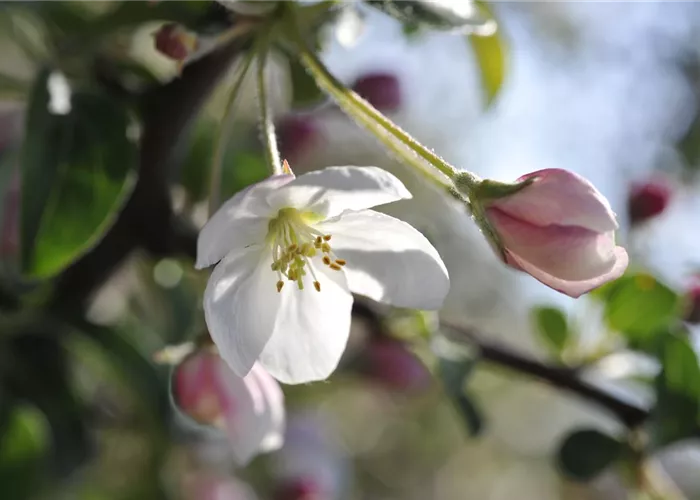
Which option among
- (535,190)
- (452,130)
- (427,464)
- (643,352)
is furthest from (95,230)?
(427,464)

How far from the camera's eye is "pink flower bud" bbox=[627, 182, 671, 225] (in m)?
0.87

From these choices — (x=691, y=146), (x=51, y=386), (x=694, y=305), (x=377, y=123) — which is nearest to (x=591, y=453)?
(x=694, y=305)

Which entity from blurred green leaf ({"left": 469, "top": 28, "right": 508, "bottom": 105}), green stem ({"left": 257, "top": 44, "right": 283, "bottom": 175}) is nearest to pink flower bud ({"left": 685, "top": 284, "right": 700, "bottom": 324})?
blurred green leaf ({"left": 469, "top": 28, "right": 508, "bottom": 105})

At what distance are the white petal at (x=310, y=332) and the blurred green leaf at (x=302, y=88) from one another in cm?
19

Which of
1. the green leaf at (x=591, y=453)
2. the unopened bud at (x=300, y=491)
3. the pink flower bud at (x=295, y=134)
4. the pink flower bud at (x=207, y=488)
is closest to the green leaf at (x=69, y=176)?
the pink flower bud at (x=295, y=134)

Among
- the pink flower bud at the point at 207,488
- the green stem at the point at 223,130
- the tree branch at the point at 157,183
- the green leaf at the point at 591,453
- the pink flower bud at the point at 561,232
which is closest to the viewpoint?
the pink flower bud at the point at 561,232

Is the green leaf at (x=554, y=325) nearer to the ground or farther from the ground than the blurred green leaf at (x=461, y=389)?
nearer to the ground

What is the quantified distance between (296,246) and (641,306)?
0.44 m

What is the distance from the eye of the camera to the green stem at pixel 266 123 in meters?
0.45

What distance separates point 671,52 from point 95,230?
282 cm

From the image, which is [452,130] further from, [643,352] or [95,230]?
[95,230]

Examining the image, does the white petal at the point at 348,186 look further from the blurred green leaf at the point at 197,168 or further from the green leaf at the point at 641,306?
the green leaf at the point at 641,306

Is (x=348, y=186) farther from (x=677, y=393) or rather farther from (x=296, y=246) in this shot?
Answer: (x=677, y=393)

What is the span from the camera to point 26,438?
0.87 meters
